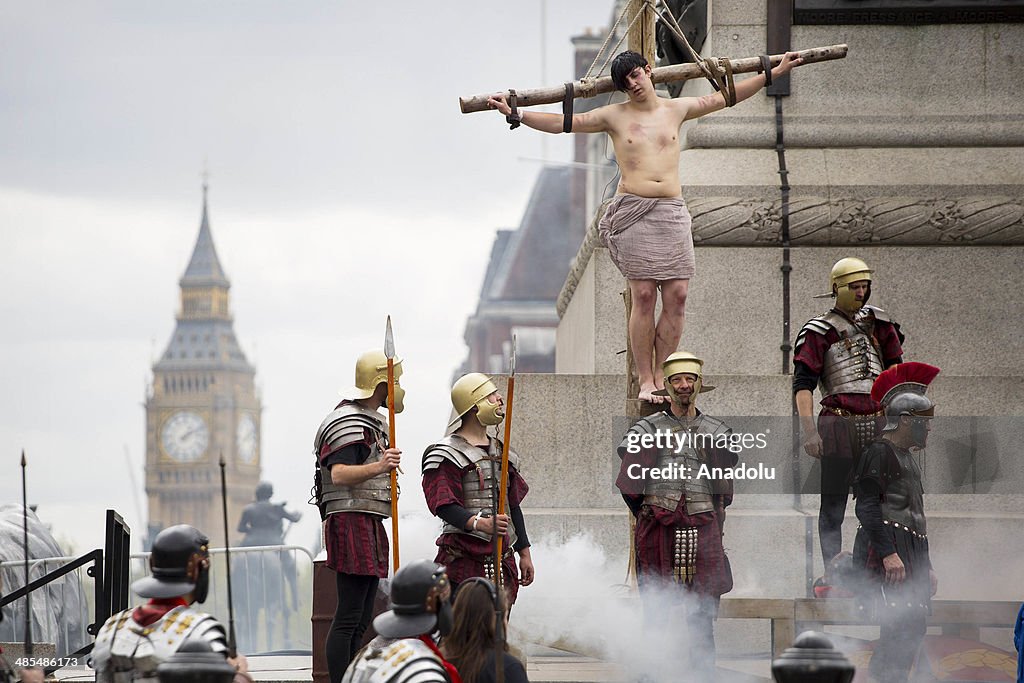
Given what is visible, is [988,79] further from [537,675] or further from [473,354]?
[473,354]

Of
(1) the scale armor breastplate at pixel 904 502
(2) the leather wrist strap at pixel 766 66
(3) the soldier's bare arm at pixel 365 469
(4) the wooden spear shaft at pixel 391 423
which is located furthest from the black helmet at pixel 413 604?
(2) the leather wrist strap at pixel 766 66

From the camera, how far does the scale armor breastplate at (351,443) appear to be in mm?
9906

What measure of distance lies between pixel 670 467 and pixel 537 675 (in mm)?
1535

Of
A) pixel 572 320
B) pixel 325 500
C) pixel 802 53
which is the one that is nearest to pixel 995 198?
pixel 802 53

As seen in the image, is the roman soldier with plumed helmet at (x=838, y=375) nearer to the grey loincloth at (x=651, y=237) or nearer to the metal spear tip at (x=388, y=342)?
the grey loincloth at (x=651, y=237)

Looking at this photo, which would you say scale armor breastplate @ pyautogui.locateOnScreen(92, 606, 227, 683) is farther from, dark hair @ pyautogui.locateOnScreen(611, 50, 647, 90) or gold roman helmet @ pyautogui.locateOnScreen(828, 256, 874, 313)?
dark hair @ pyautogui.locateOnScreen(611, 50, 647, 90)

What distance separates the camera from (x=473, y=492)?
10.2m

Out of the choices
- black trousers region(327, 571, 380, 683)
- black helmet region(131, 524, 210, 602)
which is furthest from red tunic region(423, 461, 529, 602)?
black helmet region(131, 524, 210, 602)

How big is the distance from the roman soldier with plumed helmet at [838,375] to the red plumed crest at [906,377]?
184 millimetres

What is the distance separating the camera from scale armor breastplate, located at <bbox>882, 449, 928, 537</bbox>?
33.8 ft

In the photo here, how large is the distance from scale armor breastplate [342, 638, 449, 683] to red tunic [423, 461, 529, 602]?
271 cm

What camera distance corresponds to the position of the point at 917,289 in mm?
14125

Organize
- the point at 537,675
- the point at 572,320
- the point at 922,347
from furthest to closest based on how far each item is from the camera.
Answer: the point at 572,320 → the point at 922,347 → the point at 537,675

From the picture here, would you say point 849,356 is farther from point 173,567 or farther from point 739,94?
point 173,567
